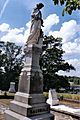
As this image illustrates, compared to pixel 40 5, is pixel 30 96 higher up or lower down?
lower down

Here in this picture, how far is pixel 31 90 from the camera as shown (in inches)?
295

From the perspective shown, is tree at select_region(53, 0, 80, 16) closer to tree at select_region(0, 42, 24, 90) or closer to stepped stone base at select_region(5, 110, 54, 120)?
stepped stone base at select_region(5, 110, 54, 120)

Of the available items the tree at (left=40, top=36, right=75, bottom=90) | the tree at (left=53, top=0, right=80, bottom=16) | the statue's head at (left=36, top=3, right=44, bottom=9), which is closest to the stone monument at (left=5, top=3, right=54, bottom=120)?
the statue's head at (left=36, top=3, right=44, bottom=9)

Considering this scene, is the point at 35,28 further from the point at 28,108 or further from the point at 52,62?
the point at 52,62

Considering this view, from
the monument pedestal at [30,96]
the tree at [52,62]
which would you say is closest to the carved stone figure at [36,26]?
the monument pedestal at [30,96]

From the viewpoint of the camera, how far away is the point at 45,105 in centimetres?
785

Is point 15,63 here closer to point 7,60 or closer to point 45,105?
point 7,60

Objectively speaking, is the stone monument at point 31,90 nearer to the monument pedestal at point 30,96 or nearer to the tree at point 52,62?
the monument pedestal at point 30,96

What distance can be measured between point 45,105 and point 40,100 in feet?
1.08

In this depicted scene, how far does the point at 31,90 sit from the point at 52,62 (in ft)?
126

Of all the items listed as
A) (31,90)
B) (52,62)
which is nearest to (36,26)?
(31,90)

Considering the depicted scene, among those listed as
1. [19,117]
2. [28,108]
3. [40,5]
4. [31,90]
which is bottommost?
[19,117]

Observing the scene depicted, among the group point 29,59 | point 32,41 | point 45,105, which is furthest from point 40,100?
point 32,41

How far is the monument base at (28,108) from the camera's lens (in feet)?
23.2
